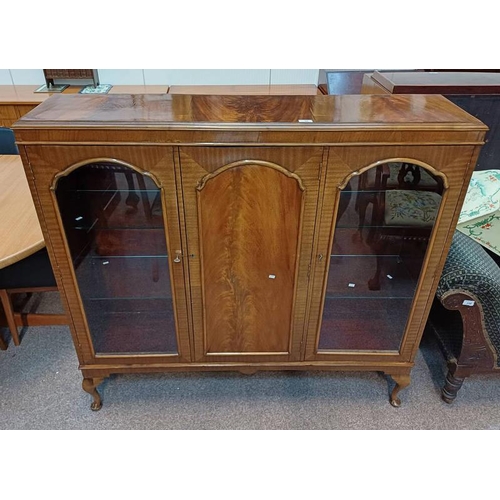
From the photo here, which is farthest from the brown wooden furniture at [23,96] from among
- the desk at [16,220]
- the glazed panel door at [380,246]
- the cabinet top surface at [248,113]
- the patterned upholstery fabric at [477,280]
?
the patterned upholstery fabric at [477,280]

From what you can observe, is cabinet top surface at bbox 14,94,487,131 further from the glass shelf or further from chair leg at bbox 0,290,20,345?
chair leg at bbox 0,290,20,345

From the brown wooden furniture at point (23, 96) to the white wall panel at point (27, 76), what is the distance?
42 mm

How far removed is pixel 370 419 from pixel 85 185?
1394 mm

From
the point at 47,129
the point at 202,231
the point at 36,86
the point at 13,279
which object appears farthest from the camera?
the point at 36,86

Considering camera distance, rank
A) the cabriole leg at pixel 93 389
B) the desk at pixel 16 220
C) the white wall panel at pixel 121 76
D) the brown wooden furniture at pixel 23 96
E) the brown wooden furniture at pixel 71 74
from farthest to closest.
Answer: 1. the white wall panel at pixel 121 76
2. the brown wooden furniture at pixel 71 74
3. the brown wooden furniture at pixel 23 96
4. the cabriole leg at pixel 93 389
5. the desk at pixel 16 220

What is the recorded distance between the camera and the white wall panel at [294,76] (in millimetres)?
2775

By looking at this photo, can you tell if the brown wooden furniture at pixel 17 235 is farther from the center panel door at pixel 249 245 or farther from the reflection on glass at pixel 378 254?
the reflection on glass at pixel 378 254

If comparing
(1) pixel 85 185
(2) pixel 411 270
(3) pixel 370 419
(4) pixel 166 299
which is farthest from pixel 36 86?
(3) pixel 370 419

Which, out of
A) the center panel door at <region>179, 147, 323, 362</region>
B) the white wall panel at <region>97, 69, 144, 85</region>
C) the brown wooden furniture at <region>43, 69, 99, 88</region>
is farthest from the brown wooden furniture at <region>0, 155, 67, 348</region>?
the white wall panel at <region>97, 69, 144, 85</region>

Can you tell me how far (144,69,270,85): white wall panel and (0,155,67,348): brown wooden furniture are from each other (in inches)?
47.0

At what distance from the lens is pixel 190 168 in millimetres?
1142

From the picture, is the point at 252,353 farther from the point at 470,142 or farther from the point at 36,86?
the point at 36,86

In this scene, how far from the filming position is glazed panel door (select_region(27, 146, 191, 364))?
1139mm

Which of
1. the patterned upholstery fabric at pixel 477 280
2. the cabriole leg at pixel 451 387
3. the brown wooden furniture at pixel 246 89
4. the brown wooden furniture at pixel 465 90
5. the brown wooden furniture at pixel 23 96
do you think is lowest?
the cabriole leg at pixel 451 387
